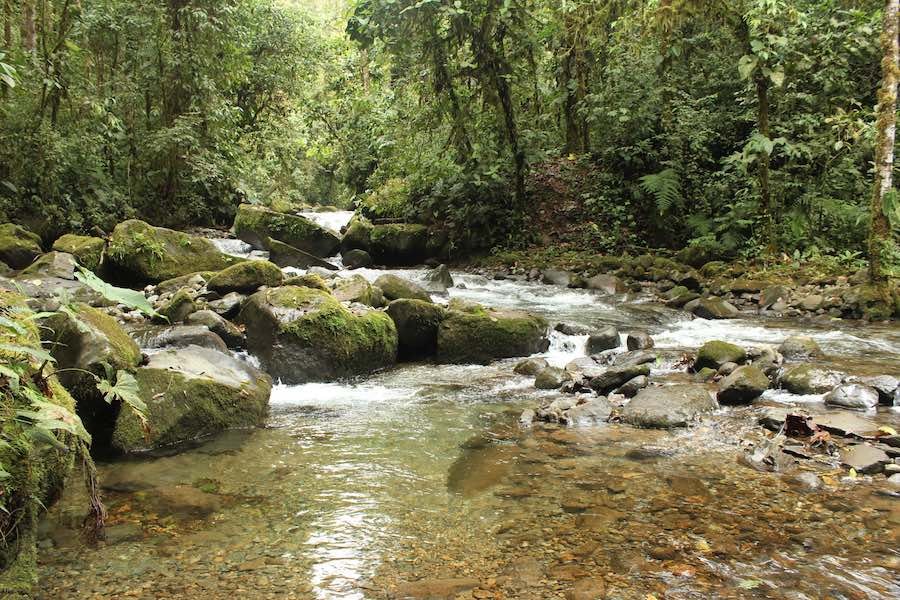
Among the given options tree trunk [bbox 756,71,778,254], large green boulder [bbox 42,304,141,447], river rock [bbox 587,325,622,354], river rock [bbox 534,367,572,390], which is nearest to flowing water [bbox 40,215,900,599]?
large green boulder [bbox 42,304,141,447]

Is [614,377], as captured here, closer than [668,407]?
No

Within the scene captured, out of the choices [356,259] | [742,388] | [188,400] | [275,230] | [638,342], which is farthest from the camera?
[356,259]

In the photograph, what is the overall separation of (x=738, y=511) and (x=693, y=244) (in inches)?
411

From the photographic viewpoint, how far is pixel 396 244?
15445 mm

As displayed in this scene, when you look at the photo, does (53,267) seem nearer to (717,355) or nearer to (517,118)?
(717,355)

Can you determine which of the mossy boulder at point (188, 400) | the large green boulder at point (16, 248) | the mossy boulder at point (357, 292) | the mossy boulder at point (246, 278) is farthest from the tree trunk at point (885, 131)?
the large green boulder at point (16, 248)

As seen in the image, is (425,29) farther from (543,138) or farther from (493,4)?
(543,138)

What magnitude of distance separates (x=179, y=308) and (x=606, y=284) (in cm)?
788

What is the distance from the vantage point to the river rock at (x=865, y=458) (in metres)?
4.00

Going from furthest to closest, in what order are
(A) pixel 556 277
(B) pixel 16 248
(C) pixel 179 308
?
(A) pixel 556 277, (B) pixel 16 248, (C) pixel 179 308

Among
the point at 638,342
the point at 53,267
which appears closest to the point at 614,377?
the point at 638,342

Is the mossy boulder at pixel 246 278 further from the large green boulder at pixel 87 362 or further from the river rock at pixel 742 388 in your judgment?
the river rock at pixel 742 388

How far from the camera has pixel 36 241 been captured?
1154 centimetres

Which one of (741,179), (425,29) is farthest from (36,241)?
(741,179)
